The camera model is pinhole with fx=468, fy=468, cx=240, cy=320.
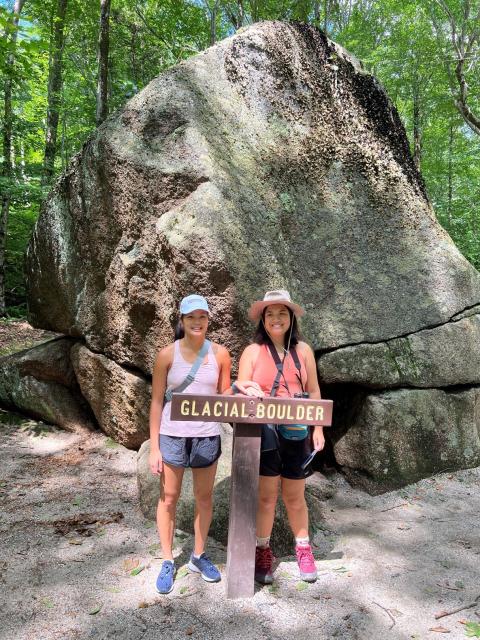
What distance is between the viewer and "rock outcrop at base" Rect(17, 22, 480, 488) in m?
4.56

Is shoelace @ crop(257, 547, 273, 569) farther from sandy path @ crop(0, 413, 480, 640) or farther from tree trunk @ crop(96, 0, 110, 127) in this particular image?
tree trunk @ crop(96, 0, 110, 127)

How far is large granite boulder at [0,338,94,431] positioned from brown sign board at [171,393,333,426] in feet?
12.8

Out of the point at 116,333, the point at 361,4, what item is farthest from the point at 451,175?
the point at 116,333

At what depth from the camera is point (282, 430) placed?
3.22 m

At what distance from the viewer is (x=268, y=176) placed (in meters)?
5.11

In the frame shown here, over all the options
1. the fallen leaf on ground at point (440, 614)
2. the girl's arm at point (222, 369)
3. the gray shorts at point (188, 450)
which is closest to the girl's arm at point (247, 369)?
the girl's arm at point (222, 369)

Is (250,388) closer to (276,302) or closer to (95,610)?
(276,302)

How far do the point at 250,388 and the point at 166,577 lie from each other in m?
1.40

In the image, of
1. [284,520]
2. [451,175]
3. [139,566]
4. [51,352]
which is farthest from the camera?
[451,175]

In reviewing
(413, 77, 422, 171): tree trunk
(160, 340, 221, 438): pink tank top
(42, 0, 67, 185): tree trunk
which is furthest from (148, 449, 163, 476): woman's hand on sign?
(413, 77, 422, 171): tree trunk

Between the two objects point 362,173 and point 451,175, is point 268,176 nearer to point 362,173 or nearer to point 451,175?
point 362,173

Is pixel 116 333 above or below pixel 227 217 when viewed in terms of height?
below

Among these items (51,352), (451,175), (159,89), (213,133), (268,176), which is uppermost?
(451,175)

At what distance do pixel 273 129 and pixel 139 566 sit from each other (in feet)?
15.0
